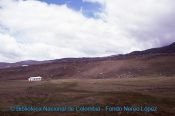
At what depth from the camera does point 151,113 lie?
21.0 meters

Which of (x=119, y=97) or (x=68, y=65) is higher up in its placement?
(x=68, y=65)

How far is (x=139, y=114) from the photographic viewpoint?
20781 mm

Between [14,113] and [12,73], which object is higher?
[12,73]

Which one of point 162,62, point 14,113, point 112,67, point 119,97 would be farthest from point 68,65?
point 14,113

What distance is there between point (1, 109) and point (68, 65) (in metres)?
49.8

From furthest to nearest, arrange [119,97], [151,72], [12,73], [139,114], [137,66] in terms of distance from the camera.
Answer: [12,73], [137,66], [151,72], [119,97], [139,114]

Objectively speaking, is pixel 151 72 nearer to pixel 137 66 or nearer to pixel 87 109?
pixel 137 66

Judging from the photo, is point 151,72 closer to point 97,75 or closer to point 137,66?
point 137,66

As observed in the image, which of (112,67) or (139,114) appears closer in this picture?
(139,114)

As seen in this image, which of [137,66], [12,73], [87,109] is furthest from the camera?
[12,73]

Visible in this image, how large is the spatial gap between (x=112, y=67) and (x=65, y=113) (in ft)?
150

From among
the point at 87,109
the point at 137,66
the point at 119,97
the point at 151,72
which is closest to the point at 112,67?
the point at 137,66

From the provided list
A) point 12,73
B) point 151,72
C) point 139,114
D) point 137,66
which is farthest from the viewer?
point 12,73

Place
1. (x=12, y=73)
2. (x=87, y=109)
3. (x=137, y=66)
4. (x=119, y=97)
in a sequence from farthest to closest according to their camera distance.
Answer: (x=12, y=73), (x=137, y=66), (x=119, y=97), (x=87, y=109)
